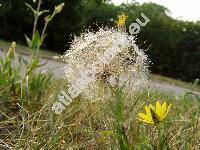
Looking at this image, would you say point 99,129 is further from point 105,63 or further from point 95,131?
point 105,63

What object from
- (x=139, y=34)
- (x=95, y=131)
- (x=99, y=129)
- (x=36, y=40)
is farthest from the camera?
(x=139, y=34)

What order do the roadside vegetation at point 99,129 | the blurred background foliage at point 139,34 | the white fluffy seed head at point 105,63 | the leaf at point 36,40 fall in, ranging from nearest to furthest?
the roadside vegetation at point 99,129
the white fluffy seed head at point 105,63
the leaf at point 36,40
the blurred background foliage at point 139,34

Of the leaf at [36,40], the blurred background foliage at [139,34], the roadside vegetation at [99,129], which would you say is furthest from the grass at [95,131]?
the blurred background foliage at [139,34]

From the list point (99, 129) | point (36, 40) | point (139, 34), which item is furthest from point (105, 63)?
point (139, 34)

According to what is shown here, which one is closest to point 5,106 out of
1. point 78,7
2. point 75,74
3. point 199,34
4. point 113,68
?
point 75,74

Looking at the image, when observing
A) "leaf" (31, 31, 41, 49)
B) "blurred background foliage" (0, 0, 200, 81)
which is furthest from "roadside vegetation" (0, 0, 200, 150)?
"blurred background foliage" (0, 0, 200, 81)

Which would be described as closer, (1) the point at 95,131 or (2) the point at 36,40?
(1) the point at 95,131

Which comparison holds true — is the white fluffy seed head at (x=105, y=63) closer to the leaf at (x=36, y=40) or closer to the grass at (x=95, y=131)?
the grass at (x=95, y=131)
